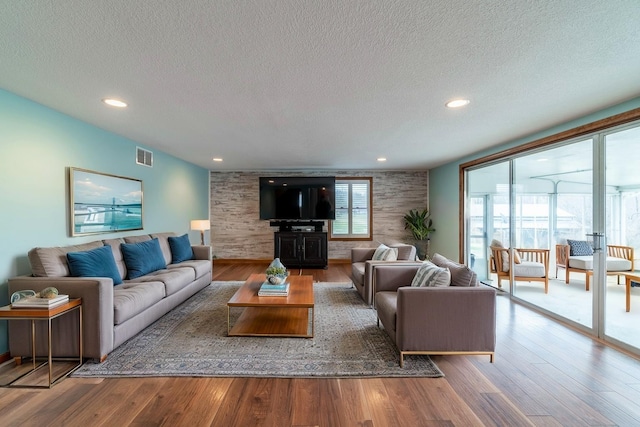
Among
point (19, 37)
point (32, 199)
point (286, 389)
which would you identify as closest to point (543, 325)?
point (286, 389)

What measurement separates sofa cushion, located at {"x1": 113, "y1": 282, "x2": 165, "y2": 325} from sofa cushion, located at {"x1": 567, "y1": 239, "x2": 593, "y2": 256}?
4900mm

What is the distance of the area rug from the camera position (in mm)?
2244

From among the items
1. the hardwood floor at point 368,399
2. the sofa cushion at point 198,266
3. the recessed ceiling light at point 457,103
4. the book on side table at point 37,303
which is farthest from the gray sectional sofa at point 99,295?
the recessed ceiling light at point 457,103

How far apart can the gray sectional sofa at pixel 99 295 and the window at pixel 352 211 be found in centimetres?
411

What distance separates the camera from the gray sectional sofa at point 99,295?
7.71ft

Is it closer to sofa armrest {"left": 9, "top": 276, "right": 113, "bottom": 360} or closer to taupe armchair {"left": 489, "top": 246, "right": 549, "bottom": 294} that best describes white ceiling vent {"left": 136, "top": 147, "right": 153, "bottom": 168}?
sofa armrest {"left": 9, "top": 276, "right": 113, "bottom": 360}

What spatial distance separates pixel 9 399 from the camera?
193 cm

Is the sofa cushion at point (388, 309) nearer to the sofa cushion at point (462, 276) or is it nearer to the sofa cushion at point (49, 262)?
the sofa cushion at point (462, 276)

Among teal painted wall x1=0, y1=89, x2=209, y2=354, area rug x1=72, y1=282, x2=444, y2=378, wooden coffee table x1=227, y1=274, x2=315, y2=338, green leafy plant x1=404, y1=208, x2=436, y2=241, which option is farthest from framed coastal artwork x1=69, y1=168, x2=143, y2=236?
green leafy plant x1=404, y1=208, x2=436, y2=241

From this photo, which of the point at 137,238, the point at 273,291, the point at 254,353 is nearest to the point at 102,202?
the point at 137,238

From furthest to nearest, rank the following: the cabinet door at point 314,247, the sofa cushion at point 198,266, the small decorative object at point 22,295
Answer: the cabinet door at point 314,247 → the sofa cushion at point 198,266 → the small decorative object at point 22,295

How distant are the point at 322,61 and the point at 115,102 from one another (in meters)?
2.11

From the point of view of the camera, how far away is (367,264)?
383 centimetres

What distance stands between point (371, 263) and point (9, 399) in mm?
3477
